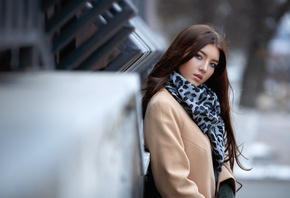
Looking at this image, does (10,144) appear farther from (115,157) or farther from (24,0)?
(24,0)

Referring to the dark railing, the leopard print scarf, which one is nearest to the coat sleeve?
the leopard print scarf

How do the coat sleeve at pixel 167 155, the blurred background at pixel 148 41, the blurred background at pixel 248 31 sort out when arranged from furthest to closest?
the blurred background at pixel 248 31, the coat sleeve at pixel 167 155, the blurred background at pixel 148 41

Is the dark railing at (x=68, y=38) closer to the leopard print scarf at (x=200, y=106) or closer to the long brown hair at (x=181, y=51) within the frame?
the long brown hair at (x=181, y=51)

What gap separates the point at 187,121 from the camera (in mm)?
2188

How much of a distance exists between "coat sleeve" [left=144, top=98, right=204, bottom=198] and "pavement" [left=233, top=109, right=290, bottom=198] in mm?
681

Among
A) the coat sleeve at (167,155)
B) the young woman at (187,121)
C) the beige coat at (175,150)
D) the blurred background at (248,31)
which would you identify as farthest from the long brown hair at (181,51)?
the blurred background at (248,31)

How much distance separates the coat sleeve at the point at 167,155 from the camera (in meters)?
2.01

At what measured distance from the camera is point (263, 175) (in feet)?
28.0

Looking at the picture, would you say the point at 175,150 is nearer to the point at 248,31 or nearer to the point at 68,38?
the point at 68,38

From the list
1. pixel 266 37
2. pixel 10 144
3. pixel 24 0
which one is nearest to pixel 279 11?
pixel 266 37

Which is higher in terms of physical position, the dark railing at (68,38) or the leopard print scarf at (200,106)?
the dark railing at (68,38)

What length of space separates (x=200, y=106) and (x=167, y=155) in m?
0.35

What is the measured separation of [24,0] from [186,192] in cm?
104

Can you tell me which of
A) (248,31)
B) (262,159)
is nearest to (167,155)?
(262,159)
